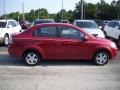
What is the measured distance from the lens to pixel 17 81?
898 centimetres

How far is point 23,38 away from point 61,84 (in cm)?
350

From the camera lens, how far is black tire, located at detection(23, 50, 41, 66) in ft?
37.8

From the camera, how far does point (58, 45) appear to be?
11.5 metres

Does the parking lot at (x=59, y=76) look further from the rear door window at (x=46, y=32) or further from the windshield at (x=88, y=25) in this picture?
the windshield at (x=88, y=25)

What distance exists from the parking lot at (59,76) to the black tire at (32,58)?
8.1 inches

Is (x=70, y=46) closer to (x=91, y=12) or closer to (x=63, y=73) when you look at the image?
(x=63, y=73)

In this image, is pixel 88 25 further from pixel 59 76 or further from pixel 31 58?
pixel 59 76

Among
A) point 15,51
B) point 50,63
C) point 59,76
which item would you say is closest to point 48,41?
point 50,63

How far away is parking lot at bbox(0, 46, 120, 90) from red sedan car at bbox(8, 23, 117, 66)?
34cm

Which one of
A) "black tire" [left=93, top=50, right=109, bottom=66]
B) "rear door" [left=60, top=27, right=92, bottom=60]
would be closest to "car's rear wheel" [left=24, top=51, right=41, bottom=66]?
"rear door" [left=60, top=27, right=92, bottom=60]

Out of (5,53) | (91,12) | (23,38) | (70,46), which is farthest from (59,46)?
(91,12)

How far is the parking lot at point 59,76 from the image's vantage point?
27.7ft

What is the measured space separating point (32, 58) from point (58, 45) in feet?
3.50

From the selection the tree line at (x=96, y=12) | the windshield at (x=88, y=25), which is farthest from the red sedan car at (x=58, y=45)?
the tree line at (x=96, y=12)
